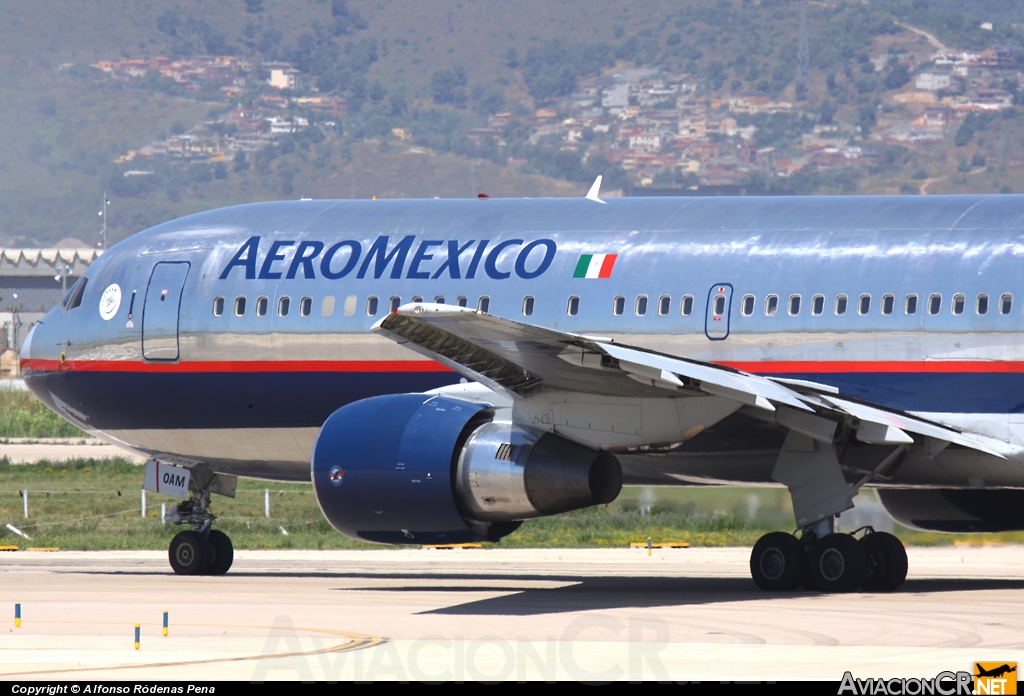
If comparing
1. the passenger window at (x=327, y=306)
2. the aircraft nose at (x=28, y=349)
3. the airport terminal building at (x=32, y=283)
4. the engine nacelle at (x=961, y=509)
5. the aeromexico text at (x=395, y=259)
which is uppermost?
the airport terminal building at (x=32, y=283)

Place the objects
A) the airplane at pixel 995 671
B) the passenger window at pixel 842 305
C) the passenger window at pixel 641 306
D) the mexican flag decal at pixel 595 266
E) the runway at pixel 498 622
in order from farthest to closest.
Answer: the mexican flag decal at pixel 595 266, the passenger window at pixel 641 306, the passenger window at pixel 842 305, the runway at pixel 498 622, the airplane at pixel 995 671

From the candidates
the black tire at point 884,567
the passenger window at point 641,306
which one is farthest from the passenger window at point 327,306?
the black tire at point 884,567

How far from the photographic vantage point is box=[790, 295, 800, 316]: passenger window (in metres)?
22.2

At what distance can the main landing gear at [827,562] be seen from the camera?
21.6 metres

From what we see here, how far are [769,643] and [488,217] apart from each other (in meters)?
10.1

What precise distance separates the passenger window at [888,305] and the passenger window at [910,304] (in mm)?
144

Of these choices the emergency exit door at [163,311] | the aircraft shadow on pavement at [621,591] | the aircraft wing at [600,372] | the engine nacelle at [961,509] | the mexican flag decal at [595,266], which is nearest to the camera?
the aircraft wing at [600,372]

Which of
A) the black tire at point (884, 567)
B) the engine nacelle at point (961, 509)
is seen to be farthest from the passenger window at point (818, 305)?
the engine nacelle at point (961, 509)

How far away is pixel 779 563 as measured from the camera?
22.0 meters

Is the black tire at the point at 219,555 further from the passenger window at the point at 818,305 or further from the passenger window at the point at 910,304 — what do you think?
the passenger window at the point at 910,304

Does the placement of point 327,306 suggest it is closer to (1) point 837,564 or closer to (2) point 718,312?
(2) point 718,312

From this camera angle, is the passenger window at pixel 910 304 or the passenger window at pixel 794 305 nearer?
the passenger window at pixel 910 304

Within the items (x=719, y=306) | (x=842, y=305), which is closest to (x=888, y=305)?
(x=842, y=305)

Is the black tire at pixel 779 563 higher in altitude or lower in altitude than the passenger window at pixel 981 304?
lower
